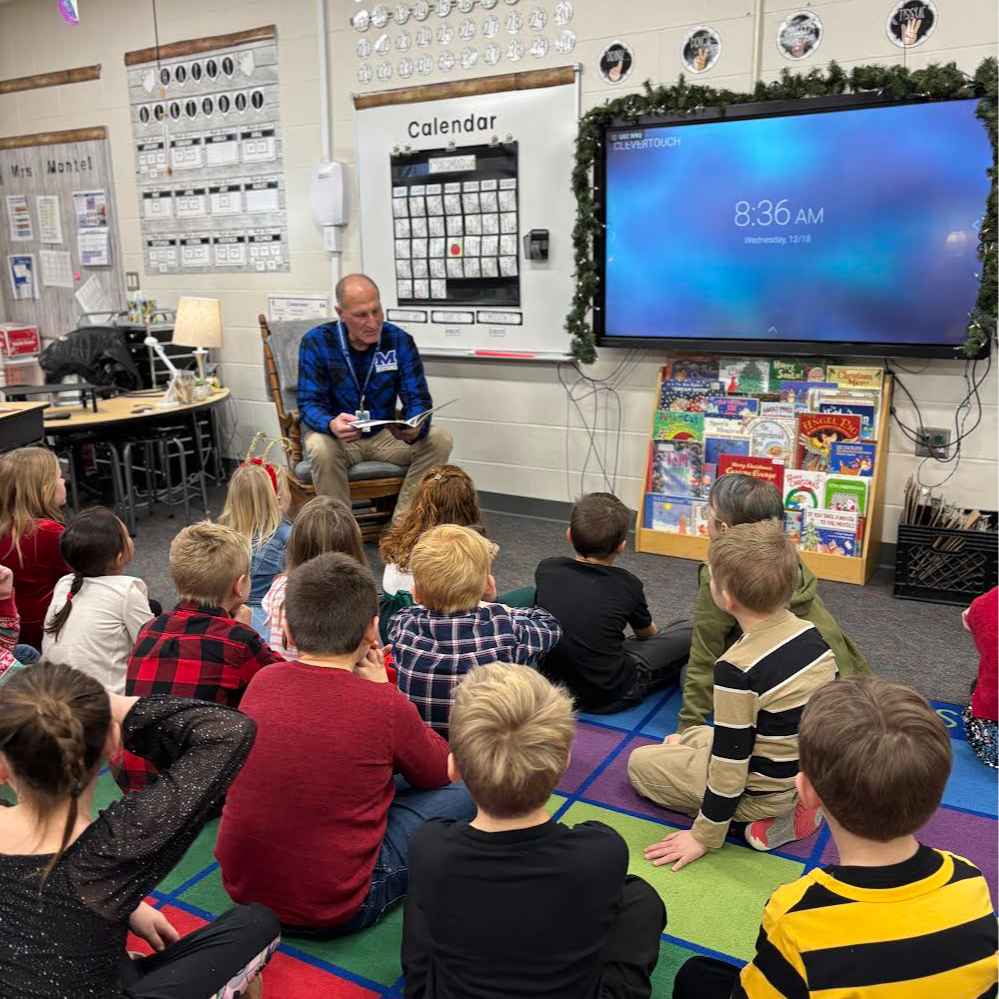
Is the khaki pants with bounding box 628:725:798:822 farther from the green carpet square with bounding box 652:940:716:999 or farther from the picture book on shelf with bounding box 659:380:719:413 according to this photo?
the picture book on shelf with bounding box 659:380:719:413

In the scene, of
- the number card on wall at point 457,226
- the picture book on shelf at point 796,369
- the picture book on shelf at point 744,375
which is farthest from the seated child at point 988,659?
the number card on wall at point 457,226

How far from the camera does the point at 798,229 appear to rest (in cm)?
409

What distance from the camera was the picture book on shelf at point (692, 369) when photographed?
14.5 feet

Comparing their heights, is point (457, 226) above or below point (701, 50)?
below

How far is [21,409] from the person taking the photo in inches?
167

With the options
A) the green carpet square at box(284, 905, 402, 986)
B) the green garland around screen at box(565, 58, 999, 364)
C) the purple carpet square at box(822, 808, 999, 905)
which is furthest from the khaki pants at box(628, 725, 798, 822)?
the green garland around screen at box(565, 58, 999, 364)

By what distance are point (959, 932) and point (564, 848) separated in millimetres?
513

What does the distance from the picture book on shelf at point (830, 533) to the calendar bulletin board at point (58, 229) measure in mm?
4871

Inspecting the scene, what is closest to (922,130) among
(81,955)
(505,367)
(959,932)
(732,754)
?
→ (505,367)

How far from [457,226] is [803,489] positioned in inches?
87.4

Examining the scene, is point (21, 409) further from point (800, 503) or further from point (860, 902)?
point (860, 902)

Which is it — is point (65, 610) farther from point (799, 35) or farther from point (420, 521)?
point (799, 35)

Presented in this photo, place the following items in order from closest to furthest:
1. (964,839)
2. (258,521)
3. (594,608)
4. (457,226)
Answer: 1. (964,839)
2. (594,608)
3. (258,521)
4. (457,226)

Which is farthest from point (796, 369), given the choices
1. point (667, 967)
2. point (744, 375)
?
point (667, 967)
